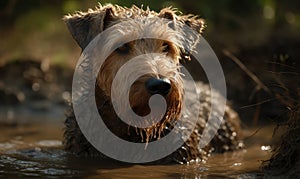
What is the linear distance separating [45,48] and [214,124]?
16.6ft

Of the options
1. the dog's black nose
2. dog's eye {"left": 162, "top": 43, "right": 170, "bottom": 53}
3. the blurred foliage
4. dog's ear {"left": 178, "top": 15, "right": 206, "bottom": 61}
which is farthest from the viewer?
the blurred foliage

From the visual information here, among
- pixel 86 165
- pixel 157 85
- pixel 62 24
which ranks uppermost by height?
pixel 62 24

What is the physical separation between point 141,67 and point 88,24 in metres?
1.11

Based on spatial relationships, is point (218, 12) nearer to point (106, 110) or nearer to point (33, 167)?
point (106, 110)

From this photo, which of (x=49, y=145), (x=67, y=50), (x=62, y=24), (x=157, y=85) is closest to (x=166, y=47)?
(x=157, y=85)

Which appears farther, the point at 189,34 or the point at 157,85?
the point at 189,34

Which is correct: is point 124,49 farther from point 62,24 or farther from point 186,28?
point 62,24

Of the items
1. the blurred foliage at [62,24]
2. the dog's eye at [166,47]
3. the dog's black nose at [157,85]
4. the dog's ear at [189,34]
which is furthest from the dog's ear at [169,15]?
the blurred foliage at [62,24]

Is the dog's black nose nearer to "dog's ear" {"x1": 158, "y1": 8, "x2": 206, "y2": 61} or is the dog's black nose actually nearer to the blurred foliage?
"dog's ear" {"x1": 158, "y1": 8, "x2": 206, "y2": 61}

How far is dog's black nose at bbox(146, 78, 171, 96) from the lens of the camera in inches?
225

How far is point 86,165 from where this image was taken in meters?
6.57

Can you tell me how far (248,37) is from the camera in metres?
14.1

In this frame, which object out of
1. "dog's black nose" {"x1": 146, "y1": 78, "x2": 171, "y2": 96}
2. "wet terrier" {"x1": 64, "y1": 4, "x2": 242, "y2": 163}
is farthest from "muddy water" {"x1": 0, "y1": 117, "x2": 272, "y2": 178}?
"dog's black nose" {"x1": 146, "y1": 78, "x2": 171, "y2": 96}

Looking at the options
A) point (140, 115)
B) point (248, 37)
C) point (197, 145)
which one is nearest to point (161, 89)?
point (140, 115)
